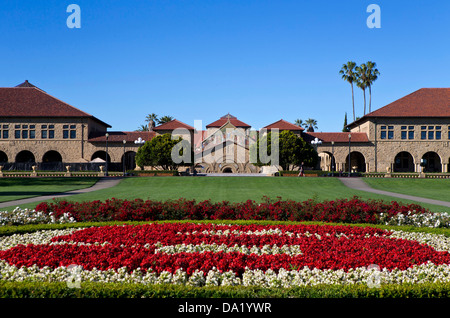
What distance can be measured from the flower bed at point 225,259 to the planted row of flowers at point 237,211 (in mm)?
2264

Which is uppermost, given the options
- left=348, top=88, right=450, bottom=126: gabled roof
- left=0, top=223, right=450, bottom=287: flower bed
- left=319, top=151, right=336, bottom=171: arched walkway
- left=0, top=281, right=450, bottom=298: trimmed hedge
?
left=348, top=88, right=450, bottom=126: gabled roof

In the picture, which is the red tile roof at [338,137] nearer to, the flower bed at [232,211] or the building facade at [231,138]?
the building facade at [231,138]

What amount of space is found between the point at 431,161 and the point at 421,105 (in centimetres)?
1016

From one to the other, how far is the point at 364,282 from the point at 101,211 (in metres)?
8.48

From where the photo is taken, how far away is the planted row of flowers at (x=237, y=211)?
11.1 m

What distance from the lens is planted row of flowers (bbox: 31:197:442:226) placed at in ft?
36.4

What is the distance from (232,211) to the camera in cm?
1167

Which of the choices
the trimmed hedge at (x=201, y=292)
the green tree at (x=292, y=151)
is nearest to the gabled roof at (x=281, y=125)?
the green tree at (x=292, y=151)

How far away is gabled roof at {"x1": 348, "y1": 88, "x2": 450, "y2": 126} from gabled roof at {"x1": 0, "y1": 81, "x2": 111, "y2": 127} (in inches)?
1772

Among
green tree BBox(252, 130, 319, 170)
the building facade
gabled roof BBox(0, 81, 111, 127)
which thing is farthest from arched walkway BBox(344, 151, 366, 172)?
gabled roof BBox(0, 81, 111, 127)

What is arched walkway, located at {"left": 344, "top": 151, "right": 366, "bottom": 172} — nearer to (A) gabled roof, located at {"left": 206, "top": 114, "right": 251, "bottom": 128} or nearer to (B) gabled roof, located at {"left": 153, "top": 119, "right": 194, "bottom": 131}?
(A) gabled roof, located at {"left": 206, "top": 114, "right": 251, "bottom": 128}

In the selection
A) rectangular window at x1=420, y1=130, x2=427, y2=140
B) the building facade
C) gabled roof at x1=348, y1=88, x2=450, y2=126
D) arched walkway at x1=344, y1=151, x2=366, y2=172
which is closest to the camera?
gabled roof at x1=348, y1=88, x2=450, y2=126

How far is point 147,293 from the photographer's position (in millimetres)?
4418
